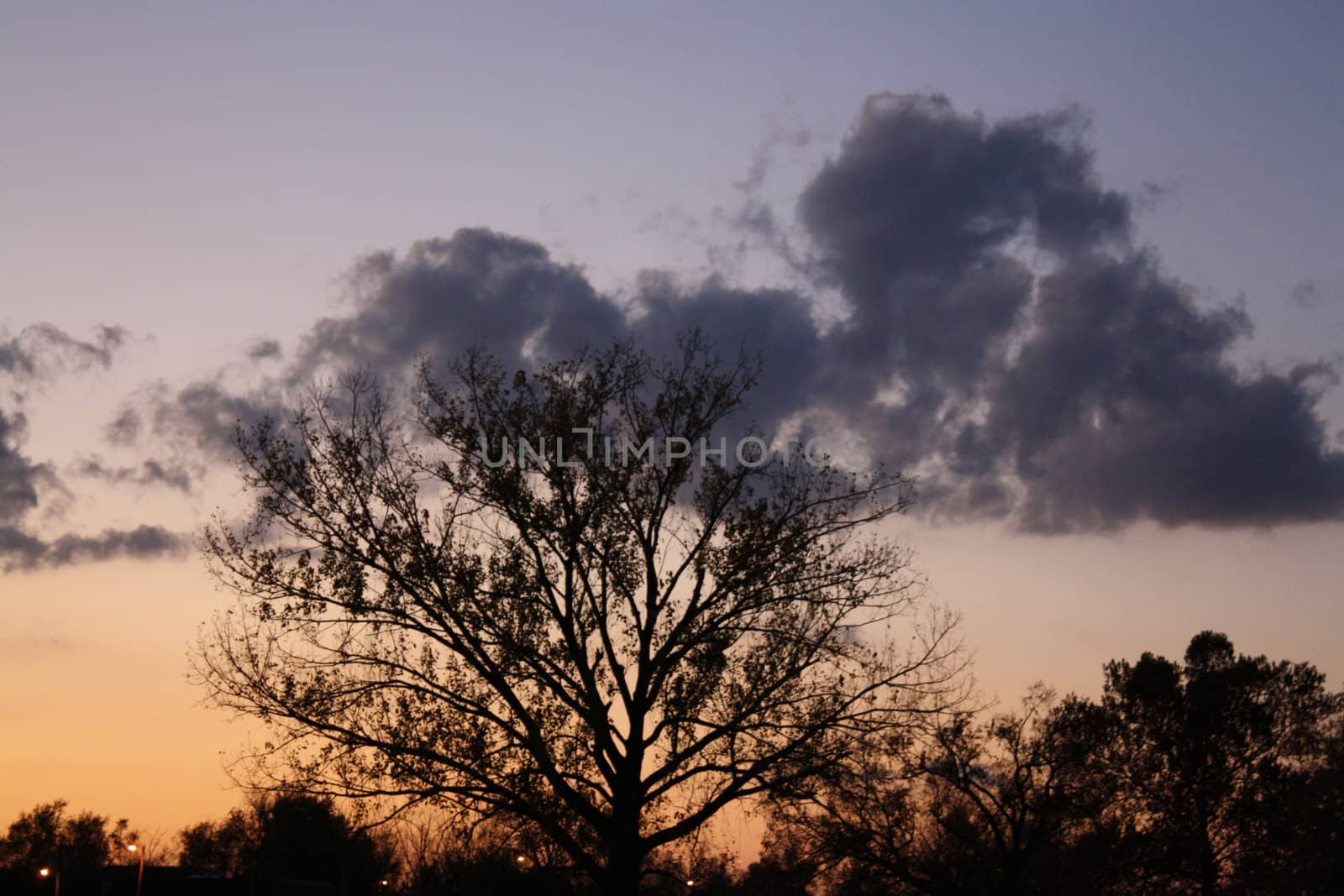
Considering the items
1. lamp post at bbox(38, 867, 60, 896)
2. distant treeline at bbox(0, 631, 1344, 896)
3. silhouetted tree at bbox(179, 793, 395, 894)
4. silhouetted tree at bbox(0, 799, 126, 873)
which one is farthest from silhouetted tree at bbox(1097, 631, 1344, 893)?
silhouetted tree at bbox(0, 799, 126, 873)

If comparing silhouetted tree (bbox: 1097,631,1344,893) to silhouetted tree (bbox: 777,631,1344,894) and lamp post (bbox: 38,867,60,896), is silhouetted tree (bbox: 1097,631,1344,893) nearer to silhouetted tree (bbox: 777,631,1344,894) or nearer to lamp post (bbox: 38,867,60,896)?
silhouetted tree (bbox: 777,631,1344,894)

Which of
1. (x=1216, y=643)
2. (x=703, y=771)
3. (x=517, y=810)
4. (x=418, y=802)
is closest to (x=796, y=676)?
(x=703, y=771)

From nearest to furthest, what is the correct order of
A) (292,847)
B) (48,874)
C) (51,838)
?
(48,874), (292,847), (51,838)

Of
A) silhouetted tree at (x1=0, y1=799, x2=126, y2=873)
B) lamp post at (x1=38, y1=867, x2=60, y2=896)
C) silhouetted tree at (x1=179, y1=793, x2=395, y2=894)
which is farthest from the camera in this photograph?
silhouetted tree at (x1=0, y1=799, x2=126, y2=873)

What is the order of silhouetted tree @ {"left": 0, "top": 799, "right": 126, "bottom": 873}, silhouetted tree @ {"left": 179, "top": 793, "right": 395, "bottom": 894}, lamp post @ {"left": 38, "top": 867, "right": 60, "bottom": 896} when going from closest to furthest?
silhouetted tree @ {"left": 179, "top": 793, "right": 395, "bottom": 894}
lamp post @ {"left": 38, "top": 867, "right": 60, "bottom": 896}
silhouetted tree @ {"left": 0, "top": 799, "right": 126, "bottom": 873}

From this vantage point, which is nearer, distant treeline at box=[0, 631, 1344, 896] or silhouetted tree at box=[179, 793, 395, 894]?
silhouetted tree at box=[179, 793, 395, 894]

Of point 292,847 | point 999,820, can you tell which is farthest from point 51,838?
point 999,820

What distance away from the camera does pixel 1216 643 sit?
193 feet

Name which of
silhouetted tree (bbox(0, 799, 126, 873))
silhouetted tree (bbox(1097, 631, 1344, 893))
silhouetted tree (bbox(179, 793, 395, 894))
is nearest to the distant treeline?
silhouetted tree (bbox(1097, 631, 1344, 893))

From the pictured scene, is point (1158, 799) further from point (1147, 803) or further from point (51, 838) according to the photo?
point (51, 838)

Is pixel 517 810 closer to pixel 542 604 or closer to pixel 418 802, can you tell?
pixel 418 802

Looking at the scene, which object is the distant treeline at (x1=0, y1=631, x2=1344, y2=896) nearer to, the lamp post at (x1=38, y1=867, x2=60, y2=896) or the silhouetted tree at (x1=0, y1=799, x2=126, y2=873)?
the lamp post at (x1=38, y1=867, x2=60, y2=896)

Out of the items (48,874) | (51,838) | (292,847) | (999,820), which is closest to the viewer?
(999,820)

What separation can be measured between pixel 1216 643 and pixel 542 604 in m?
47.7
